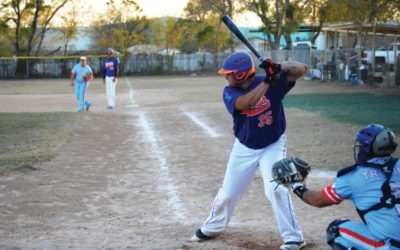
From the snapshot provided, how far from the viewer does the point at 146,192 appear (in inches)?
345

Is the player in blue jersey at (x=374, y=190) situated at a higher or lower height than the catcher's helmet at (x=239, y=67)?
lower

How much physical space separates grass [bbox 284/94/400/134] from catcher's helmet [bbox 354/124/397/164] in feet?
31.8

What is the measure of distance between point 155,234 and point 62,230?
1093 millimetres

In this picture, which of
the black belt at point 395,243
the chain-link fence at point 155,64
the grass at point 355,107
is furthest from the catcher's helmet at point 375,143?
the chain-link fence at point 155,64

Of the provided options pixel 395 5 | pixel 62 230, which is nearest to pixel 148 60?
pixel 395 5

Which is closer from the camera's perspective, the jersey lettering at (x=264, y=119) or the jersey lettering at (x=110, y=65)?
the jersey lettering at (x=264, y=119)

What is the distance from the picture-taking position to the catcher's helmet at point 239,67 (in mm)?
5730

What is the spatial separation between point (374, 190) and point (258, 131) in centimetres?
167

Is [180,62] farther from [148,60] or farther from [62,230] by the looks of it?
[62,230]

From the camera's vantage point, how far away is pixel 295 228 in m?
5.74

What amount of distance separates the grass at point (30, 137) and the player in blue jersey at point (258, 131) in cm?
528

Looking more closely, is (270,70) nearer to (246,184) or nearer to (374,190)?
(246,184)

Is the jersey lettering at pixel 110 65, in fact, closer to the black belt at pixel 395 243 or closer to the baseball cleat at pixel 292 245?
the baseball cleat at pixel 292 245

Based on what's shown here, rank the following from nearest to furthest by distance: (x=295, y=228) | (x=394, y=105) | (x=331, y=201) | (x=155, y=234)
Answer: (x=331, y=201) < (x=295, y=228) < (x=155, y=234) < (x=394, y=105)
